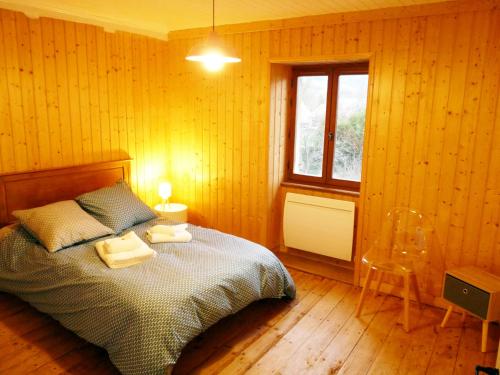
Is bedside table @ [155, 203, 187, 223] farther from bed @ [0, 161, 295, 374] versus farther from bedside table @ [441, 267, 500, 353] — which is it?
bedside table @ [441, 267, 500, 353]

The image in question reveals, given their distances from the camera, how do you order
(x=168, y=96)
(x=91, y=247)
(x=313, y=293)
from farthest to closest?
(x=168, y=96)
(x=313, y=293)
(x=91, y=247)

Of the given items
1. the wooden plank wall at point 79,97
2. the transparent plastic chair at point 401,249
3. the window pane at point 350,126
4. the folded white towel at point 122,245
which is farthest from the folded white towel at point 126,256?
the window pane at point 350,126

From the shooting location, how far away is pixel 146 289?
2461mm

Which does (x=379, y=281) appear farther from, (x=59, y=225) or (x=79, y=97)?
(x=79, y=97)

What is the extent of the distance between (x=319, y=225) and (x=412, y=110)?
1341mm

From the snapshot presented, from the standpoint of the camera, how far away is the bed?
2285 millimetres

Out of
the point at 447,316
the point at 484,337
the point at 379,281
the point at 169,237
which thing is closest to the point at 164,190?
the point at 169,237

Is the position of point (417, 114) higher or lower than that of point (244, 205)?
higher

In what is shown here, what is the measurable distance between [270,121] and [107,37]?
1737 mm

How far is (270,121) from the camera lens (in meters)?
3.92

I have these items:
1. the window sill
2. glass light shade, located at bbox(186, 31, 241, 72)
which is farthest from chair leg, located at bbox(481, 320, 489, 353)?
glass light shade, located at bbox(186, 31, 241, 72)

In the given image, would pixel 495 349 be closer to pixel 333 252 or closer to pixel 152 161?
pixel 333 252

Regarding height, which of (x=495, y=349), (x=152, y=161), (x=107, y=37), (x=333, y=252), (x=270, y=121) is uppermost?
(x=107, y=37)

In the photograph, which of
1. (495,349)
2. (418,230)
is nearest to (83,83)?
(418,230)
